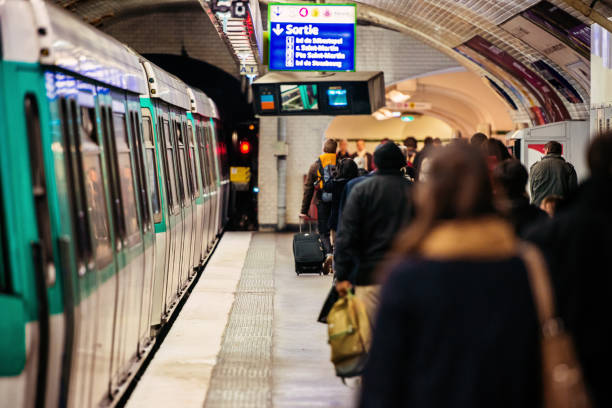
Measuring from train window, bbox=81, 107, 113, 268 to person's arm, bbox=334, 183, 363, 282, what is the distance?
133cm

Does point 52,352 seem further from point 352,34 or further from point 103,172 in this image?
point 352,34

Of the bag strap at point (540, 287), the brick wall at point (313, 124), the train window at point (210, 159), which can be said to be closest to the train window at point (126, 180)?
the bag strap at point (540, 287)

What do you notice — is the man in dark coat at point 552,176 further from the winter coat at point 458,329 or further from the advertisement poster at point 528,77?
the winter coat at point 458,329

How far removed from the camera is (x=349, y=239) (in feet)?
17.9

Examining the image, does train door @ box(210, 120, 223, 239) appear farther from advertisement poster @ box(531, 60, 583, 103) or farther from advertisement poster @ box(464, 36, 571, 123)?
advertisement poster @ box(531, 60, 583, 103)

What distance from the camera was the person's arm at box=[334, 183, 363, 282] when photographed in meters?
5.48

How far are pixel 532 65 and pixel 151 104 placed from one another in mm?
8355

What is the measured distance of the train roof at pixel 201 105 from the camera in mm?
12358

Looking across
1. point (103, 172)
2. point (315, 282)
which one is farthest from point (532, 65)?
point (103, 172)

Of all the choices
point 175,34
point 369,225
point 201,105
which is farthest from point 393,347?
point 175,34

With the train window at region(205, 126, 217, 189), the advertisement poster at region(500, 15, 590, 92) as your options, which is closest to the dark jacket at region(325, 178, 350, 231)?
the advertisement poster at region(500, 15, 590, 92)

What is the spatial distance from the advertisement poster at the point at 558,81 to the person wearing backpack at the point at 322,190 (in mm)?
3980

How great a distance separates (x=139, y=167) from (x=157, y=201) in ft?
4.31

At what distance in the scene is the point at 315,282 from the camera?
1209 centimetres
